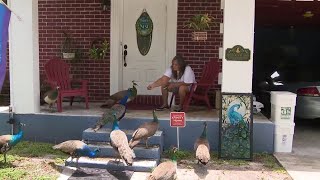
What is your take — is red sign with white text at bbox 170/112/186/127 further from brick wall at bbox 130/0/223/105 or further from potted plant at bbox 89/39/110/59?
potted plant at bbox 89/39/110/59

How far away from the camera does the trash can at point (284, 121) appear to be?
22.1ft

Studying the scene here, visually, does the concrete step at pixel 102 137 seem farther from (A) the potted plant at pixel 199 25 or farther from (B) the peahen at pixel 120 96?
(A) the potted plant at pixel 199 25

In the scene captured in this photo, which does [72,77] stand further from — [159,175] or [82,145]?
[159,175]

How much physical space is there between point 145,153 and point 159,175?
118 cm

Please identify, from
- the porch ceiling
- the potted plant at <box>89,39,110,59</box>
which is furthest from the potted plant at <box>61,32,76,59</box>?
the porch ceiling

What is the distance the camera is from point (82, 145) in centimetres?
568

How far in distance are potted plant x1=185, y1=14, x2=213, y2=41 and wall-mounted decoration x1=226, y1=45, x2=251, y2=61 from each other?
65.5 inches

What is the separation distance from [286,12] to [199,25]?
8.98 feet

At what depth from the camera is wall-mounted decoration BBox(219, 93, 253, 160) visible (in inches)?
256

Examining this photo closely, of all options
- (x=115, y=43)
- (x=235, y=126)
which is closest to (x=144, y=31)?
(x=115, y=43)

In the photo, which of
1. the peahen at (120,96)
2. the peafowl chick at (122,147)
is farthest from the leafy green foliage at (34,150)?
the peahen at (120,96)

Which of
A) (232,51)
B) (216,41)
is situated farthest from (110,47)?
(232,51)

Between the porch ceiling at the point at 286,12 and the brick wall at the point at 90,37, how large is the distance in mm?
1418

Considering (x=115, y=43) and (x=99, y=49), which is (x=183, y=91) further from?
(x=99, y=49)
